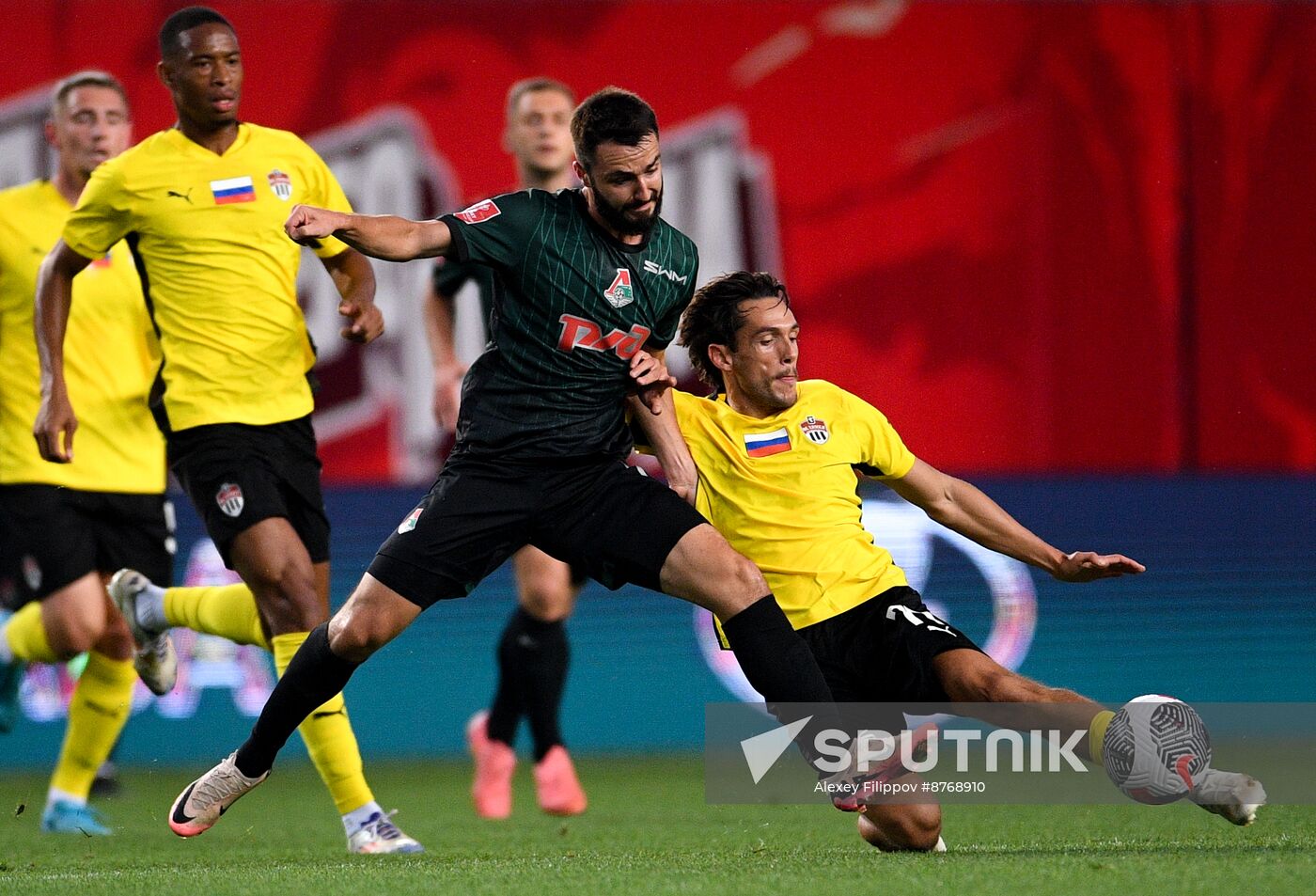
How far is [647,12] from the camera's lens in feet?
33.1

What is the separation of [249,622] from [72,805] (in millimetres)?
1160

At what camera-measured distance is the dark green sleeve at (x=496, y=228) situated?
4.49m

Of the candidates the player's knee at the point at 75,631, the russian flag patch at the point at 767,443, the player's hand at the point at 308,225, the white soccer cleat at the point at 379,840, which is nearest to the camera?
the player's hand at the point at 308,225

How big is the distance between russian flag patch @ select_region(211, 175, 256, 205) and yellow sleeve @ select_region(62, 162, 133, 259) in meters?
0.25

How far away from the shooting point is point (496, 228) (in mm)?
4555

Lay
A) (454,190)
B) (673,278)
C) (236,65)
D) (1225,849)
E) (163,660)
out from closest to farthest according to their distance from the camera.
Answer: (1225,849) → (673,278) → (236,65) → (163,660) → (454,190)

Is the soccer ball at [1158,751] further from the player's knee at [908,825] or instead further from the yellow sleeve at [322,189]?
the yellow sleeve at [322,189]

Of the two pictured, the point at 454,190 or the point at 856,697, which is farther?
the point at 454,190

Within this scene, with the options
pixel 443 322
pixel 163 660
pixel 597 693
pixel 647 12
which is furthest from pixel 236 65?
pixel 647 12

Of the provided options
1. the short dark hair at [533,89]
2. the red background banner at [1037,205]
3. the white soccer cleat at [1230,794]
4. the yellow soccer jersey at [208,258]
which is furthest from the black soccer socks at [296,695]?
the red background banner at [1037,205]

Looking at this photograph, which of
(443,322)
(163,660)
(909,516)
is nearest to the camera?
(163,660)

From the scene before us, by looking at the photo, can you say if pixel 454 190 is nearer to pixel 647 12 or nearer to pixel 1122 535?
pixel 647 12

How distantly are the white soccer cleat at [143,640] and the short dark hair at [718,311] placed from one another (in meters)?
1.99

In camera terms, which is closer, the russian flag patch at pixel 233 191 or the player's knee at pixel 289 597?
the player's knee at pixel 289 597
